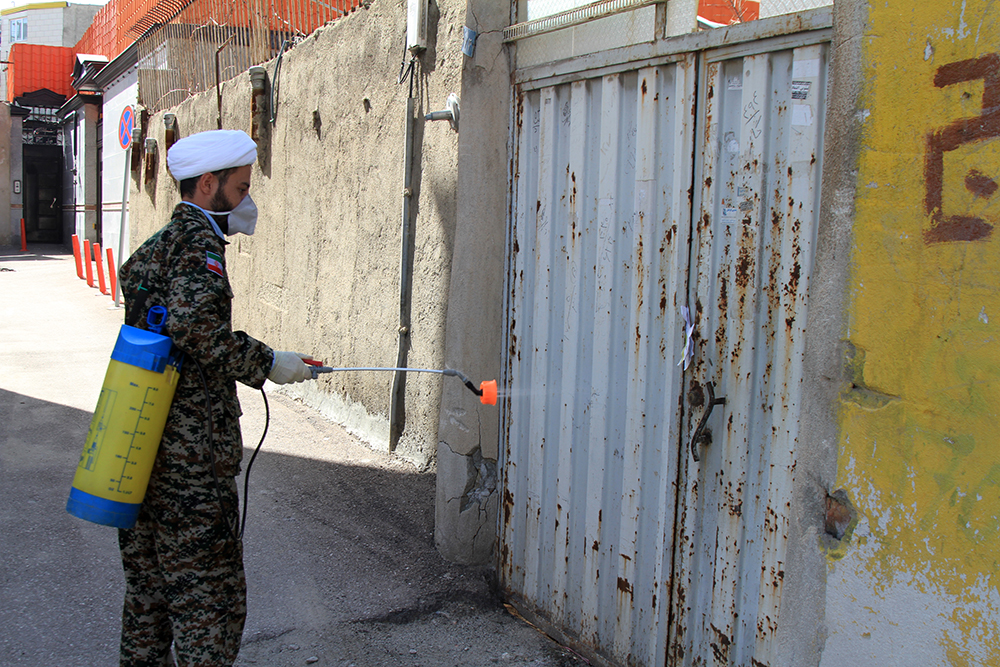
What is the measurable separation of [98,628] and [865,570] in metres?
2.83

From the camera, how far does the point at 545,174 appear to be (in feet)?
10.5

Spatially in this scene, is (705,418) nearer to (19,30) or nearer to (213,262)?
(213,262)

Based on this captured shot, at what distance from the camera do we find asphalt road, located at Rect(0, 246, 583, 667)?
317cm

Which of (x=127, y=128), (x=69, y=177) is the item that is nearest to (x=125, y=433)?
(x=127, y=128)

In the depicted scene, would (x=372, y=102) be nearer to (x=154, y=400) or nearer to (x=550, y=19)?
(x=550, y=19)

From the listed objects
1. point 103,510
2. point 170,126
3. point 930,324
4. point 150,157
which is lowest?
point 103,510

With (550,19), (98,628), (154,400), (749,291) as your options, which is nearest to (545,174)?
(550,19)

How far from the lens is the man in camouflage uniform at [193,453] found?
241 centimetres

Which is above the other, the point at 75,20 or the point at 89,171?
the point at 75,20

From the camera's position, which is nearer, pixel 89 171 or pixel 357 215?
pixel 357 215

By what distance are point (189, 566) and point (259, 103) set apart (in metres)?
6.08

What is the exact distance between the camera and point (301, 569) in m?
3.84

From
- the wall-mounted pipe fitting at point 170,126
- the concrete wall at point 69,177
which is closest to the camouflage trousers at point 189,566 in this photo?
the wall-mounted pipe fitting at point 170,126

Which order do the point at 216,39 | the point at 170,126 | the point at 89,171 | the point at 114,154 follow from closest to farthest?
1. the point at 216,39
2. the point at 170,126
3. the point at 114,154
4. the point at 89,171
